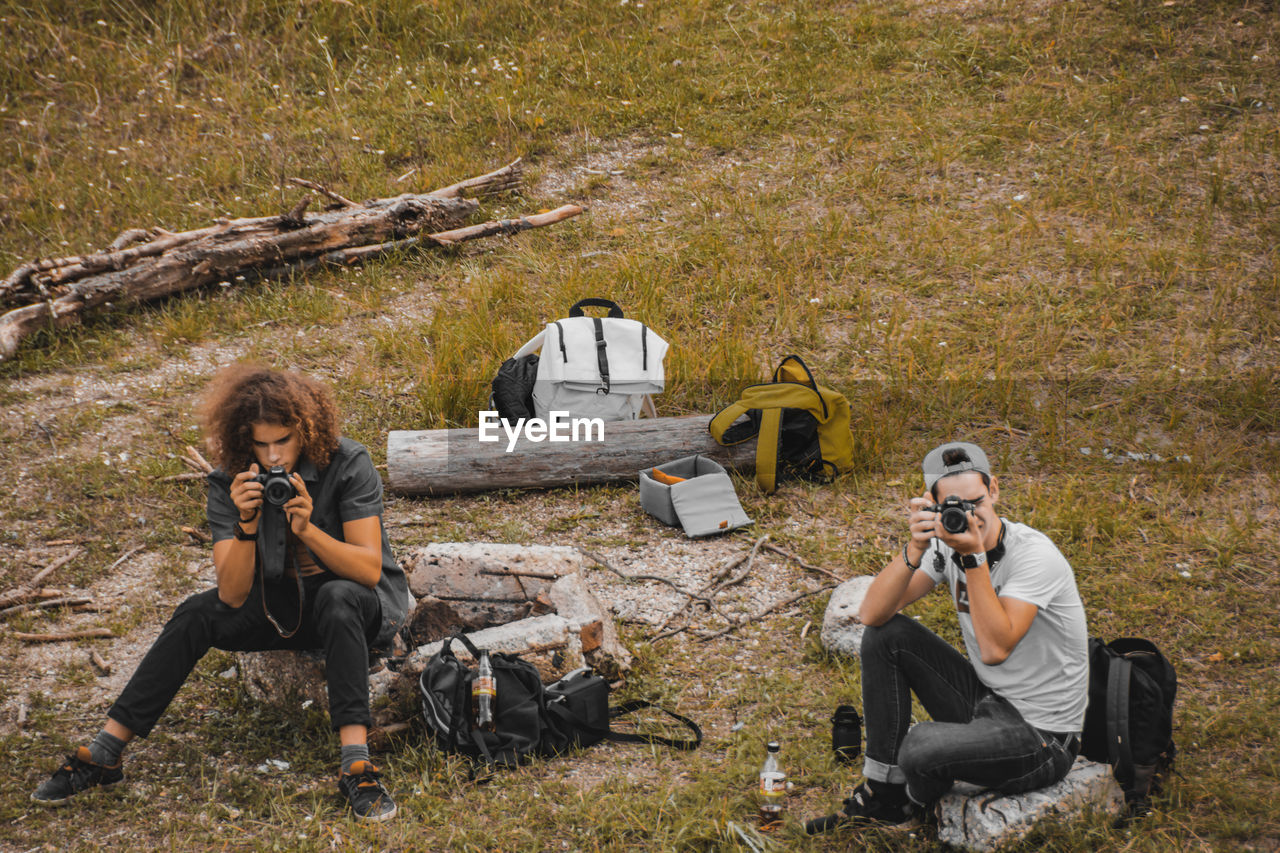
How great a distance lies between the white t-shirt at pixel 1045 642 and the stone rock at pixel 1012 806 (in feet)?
0.62

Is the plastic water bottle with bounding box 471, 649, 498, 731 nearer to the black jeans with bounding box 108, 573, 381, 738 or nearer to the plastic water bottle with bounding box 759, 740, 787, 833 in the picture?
the black jeans with bounding box 108, 573, 381, 738

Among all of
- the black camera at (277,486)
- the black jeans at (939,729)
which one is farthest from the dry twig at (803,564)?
the black camera at (277,486)

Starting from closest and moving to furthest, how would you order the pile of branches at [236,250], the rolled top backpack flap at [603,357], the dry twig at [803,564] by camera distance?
the dry twig at [803,564] → the rolled top backpack flap at [603,357] → the pile of branches at [236,250]

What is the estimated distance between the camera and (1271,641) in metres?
4.14

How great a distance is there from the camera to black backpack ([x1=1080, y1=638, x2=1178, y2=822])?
289 centimetres

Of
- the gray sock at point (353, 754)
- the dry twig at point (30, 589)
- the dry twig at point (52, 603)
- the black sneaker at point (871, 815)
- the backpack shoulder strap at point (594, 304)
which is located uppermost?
the backpack shoulder strap at point (594, 304)

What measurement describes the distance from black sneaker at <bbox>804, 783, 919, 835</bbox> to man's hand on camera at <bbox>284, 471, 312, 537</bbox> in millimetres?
1956

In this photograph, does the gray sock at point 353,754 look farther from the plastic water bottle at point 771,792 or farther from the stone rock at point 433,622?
the plastic water bottle at point 771,792

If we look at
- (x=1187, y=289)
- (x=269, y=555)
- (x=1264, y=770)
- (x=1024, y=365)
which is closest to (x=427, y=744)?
(x=269, y=555)

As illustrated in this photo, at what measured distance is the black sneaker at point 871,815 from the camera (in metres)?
3.04

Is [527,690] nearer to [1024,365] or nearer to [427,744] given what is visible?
[427,744]

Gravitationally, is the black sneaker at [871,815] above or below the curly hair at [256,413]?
below

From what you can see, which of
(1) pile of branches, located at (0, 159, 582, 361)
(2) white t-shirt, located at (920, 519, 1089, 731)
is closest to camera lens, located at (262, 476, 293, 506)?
(2) white t-shirt, located at (920, 519, 1089, 731)

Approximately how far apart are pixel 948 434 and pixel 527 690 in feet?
12.0
